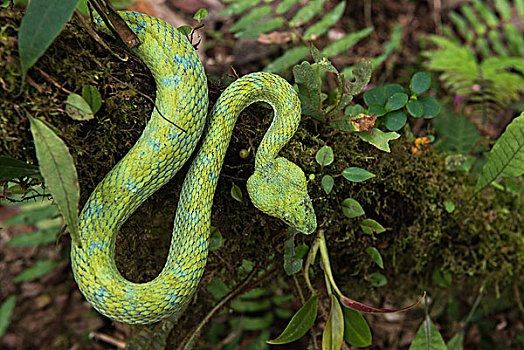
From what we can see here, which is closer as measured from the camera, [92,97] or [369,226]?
[92,97]

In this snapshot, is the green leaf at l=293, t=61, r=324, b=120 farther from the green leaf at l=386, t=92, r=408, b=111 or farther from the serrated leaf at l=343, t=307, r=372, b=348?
the serrated leaf at l=343, t=307, r=372, b=348

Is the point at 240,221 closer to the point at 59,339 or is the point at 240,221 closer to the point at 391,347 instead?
the point at 391,347

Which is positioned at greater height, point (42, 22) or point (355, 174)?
point (42, 22)

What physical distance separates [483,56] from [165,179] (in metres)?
4.86

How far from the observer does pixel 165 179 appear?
173 cm

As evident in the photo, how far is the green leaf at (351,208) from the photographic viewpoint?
210cm

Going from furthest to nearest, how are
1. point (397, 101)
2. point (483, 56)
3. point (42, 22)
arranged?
point (483, 56)
point (397, 101)
point (42, 22)

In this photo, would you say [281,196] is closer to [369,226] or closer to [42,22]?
[369,226]

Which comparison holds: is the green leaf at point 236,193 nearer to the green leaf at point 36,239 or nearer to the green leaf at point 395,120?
the green leaf at point 395,120

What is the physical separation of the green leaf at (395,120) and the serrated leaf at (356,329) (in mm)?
998

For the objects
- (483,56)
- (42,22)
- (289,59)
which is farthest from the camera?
(483,56)

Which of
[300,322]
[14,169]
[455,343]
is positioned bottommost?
[455,343]

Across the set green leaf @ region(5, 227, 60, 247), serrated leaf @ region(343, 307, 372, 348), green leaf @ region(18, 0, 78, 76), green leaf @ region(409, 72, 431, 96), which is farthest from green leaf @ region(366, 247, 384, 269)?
green leaf @ region(5, 227, 60, 247)

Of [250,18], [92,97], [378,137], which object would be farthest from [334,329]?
[250,18]
